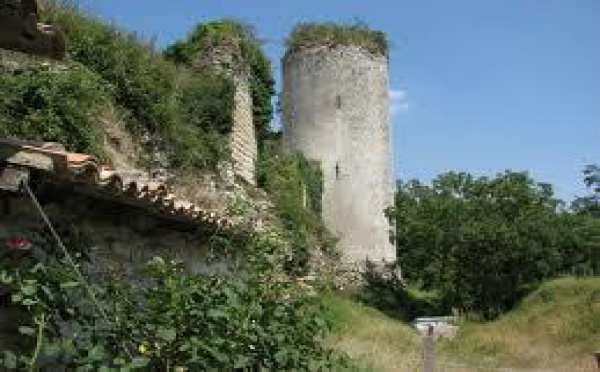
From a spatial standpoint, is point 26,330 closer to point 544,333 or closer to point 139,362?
point 139,362

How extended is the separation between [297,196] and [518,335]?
20.4 feet

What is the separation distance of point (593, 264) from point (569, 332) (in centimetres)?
1562

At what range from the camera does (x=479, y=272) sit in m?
28.2

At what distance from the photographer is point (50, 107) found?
10938 mm

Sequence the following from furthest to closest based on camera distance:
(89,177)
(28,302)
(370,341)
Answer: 1. (370,341)
2. (89,177)
3. (28,302)

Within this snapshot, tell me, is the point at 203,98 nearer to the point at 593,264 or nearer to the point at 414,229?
the point at 414,229

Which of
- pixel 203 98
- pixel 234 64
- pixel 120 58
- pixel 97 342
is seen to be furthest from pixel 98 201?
pixel 234 64

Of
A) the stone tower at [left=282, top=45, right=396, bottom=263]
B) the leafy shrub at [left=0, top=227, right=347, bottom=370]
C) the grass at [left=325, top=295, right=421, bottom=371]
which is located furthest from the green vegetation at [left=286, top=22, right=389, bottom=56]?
the leafy shrub at [left=0, top=227, right=347, bottom=370]

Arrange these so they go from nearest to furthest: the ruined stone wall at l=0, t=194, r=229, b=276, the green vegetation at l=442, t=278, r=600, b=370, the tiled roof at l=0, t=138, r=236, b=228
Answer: the tiled roof at l=0, t=138, r=236, b=228, the ruined stone wall at l=0, t=194, r=229, b=276, the green vegetation at l=442, t=278, r=600, b=370

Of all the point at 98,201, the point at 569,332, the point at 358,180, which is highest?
the point at 358,180

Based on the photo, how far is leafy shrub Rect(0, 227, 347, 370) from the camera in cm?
424

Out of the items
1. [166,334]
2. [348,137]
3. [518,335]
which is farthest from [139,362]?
[348,137]

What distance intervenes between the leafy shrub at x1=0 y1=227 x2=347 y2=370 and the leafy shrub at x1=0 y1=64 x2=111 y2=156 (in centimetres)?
581

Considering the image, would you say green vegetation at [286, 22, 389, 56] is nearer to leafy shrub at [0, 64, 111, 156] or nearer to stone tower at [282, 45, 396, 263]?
stone tower at [282, 45, 396, 263]
